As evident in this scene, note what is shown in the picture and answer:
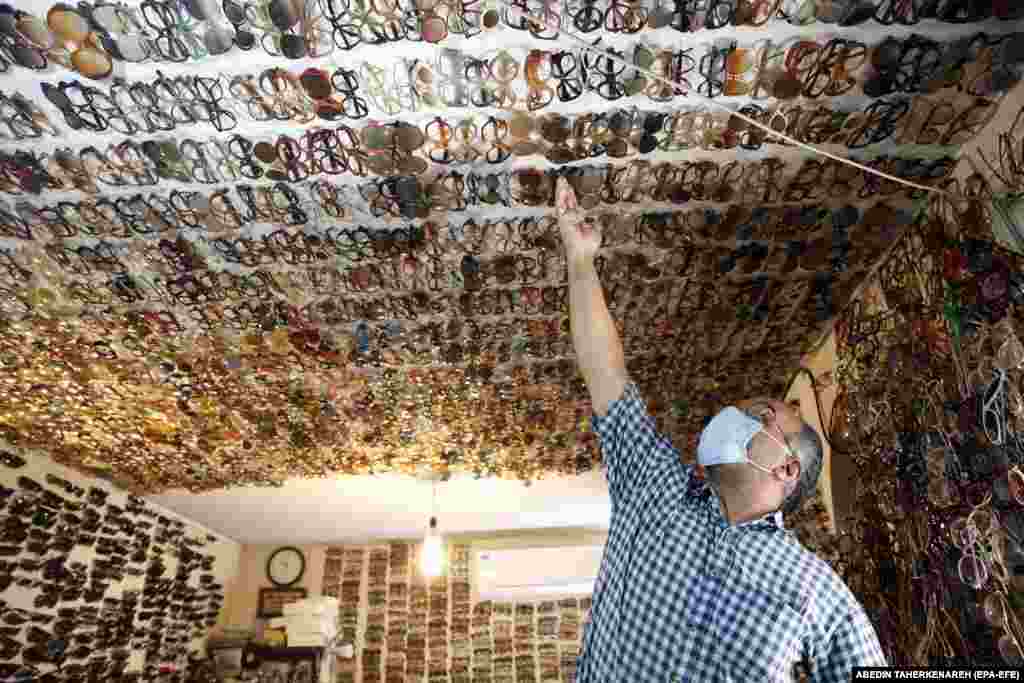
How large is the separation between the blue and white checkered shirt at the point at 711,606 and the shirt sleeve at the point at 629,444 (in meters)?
0.05

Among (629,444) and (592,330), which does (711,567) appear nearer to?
(629,444)

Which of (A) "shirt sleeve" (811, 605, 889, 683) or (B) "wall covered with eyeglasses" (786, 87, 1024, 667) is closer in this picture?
(A) "shirt sleeve" (811, 605, 889, 683)

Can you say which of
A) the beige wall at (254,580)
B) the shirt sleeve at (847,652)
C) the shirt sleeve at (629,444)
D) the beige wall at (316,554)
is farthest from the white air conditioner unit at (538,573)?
the shirt sleeve at (847,652)

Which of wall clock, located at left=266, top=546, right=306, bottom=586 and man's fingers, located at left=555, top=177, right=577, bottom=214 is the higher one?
man's fingers, located at left=555, top=177, right=577, bottom=214

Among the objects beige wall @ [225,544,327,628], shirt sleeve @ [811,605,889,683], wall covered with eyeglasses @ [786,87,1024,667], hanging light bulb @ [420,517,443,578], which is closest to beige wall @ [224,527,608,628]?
beige wall @ [225,544,327,628]

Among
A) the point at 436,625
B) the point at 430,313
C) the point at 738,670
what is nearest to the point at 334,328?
A: the point at 430,313

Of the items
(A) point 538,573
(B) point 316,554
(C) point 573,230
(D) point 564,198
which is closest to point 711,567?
(C) point 573,230

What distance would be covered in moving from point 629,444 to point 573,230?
2.13 ft

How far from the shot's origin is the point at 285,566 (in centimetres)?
802

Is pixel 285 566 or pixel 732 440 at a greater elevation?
pixel 285 566

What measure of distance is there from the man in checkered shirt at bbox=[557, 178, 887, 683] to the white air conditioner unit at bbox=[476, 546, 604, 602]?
6428mm

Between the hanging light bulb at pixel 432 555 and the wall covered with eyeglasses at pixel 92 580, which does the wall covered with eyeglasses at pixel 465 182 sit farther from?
the hanging light bulb at pixel 432 555

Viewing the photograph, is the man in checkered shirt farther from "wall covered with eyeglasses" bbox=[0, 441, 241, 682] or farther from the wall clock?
the wall clock

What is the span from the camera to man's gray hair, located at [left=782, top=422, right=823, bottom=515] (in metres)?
1.58
